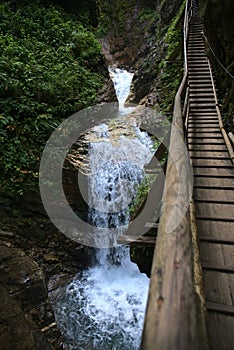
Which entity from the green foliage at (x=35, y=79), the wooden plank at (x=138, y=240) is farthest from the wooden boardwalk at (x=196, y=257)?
the green foliage at (x=35, y=79)

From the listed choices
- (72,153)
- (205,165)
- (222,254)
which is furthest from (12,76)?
(222,254)

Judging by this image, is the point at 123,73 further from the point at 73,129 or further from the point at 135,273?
the point at 135,273

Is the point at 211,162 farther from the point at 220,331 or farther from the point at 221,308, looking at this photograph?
the point at 220,331

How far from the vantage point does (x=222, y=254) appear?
97.8 inches

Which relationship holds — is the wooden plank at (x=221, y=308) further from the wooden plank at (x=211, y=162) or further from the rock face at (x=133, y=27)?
the rock face at (x=133, y=27)

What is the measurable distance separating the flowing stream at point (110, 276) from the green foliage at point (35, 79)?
1.78 meters

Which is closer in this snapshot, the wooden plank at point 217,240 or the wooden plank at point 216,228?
the wooden plank at point 217,240

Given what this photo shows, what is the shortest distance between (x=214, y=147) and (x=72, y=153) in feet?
15.0

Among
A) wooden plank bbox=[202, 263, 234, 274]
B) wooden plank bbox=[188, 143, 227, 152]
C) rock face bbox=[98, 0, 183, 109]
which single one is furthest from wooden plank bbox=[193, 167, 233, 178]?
rock face bbox=[98, 0, 183, 109]

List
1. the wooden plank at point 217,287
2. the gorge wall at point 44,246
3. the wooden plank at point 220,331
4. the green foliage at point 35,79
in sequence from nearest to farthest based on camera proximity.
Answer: the wooden plank at point 220,331 → the wooden plank at point 217,287 → the gorge wall at point 44,246 → the green foliage at point 35,79

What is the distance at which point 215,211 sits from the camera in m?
3.18

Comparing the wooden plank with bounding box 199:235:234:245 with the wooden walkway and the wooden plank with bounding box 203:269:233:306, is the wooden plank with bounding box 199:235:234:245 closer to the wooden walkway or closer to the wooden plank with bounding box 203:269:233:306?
the wooden walkway

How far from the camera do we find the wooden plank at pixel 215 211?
301 cm

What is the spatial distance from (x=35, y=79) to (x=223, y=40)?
19.8 feet
